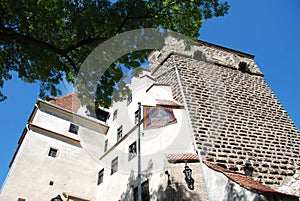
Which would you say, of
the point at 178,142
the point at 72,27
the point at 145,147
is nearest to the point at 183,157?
the point at 178,142

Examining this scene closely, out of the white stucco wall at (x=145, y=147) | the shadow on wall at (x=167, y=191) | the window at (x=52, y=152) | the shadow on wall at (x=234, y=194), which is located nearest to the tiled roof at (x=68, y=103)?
the window at (x=52, y=152)

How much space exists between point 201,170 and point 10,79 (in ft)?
24.6

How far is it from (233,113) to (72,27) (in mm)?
6974

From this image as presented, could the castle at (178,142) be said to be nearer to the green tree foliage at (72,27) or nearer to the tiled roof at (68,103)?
the tiled roof at (68,103)

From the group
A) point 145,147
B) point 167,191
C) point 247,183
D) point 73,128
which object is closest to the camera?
point 247,183

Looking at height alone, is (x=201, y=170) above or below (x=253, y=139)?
below

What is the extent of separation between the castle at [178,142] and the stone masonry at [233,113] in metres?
0.04

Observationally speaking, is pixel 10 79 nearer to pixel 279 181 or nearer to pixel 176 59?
pixel 176 59

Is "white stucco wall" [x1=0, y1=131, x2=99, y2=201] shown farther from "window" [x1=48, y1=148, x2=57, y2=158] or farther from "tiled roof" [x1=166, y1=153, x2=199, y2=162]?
"tiled roof" [x1=166, y1=153, x2=199, y2=162]

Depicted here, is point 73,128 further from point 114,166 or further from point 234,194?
point 234,194

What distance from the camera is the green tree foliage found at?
6.46 m

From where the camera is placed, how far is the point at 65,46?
761cm

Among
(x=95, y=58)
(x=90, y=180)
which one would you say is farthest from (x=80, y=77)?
(x=90, y=180)

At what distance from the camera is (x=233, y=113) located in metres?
9.14
